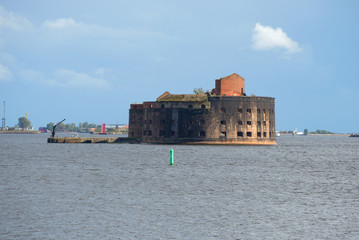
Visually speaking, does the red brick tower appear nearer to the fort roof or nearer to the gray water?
the fort roof

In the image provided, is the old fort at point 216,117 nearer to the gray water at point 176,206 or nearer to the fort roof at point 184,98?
the fort roof at point 184,98

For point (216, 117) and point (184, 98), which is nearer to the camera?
point (216, 117)

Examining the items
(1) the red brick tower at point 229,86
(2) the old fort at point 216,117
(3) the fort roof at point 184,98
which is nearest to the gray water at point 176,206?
(2) the old fort at point 216,117

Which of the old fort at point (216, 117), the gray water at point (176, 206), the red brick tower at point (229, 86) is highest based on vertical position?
the red brick tower at point (229, 86)

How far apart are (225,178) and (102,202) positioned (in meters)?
14.3

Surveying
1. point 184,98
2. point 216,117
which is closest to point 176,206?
point 216,117

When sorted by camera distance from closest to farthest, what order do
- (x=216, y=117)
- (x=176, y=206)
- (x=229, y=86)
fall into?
(x=176, y=206)
(x=216, y=117)
(x=229, y=86)

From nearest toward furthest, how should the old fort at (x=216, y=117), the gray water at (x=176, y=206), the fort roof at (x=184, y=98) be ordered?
the gray water at (x=176, y=206) → the old fort at (x=216, y=117) → the fort roof at (x=184, y=98)

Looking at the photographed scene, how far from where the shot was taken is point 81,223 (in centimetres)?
1897

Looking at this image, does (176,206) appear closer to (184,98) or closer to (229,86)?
(184,98)

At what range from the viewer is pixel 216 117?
284 ft

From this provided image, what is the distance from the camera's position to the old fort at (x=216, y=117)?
285ft

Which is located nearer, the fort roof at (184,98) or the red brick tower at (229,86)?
the fort roof at (184,98)

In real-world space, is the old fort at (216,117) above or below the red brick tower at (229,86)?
below
